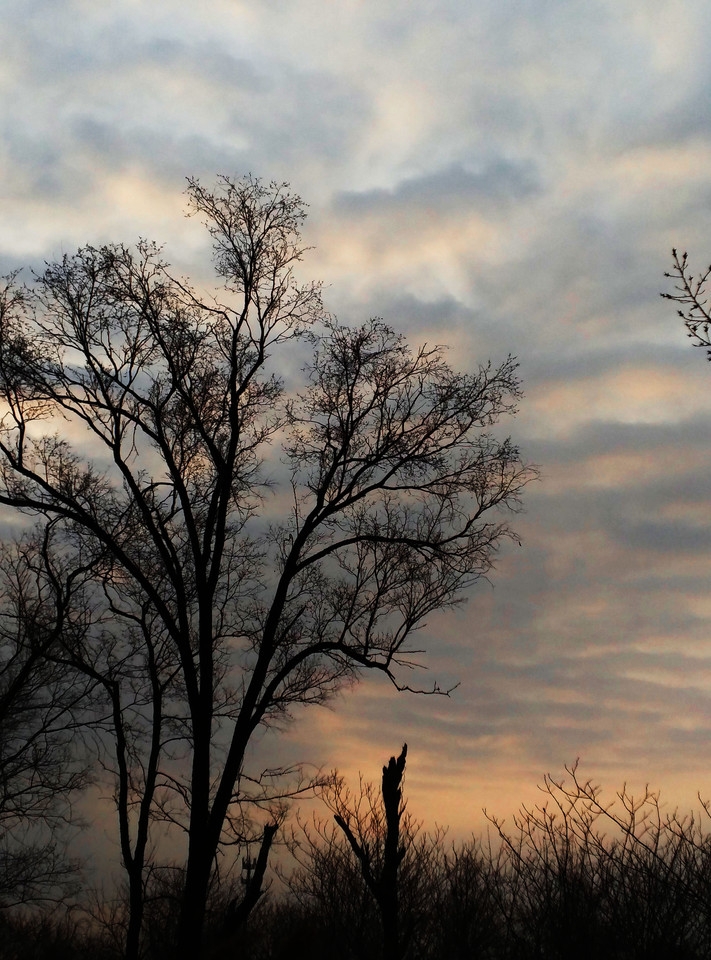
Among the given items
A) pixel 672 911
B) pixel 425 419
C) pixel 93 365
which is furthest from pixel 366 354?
pixel 672 911

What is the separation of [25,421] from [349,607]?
6823 millimetres

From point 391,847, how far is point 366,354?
1093cm

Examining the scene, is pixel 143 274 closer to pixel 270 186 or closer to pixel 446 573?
pixel 270 186

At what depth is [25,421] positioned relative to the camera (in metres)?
18.5

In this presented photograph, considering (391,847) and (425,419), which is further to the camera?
(425,419)

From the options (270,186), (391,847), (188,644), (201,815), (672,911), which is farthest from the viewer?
(672,911)

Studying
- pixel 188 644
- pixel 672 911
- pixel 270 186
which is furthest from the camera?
pixel 672 911

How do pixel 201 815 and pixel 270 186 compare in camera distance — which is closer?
pixel 201 815

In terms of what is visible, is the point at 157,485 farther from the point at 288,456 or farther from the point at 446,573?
the point at 446,573

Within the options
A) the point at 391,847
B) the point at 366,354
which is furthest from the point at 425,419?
the point at 391,847

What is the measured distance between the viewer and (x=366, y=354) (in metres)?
18.8

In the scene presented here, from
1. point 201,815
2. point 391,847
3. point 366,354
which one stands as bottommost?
point 391,847

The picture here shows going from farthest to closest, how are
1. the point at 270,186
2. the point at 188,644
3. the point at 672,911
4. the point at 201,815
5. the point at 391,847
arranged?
1. the point at 672,911
2. the point at 270,186
3. the point at 188,644
4. the point at 201,815
5. the point at 391,847

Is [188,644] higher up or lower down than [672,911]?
higher up
